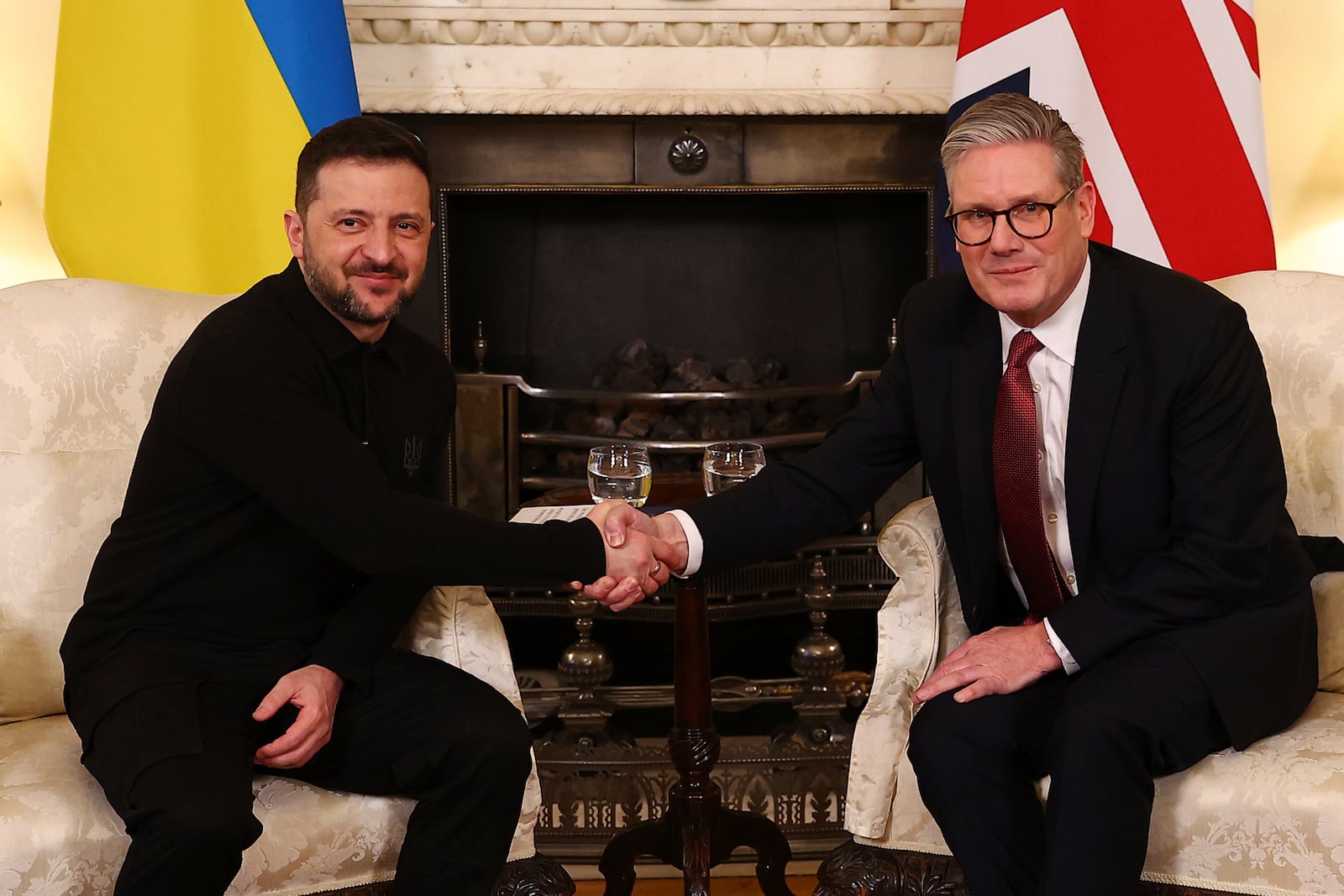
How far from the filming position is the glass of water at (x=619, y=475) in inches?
72.7

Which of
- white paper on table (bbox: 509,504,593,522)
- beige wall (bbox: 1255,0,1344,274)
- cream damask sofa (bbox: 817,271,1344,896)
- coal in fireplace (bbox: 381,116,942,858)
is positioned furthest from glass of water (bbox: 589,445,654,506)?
beige wall (bbox: 1255,0,1344,274)

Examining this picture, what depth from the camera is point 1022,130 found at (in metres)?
1.56

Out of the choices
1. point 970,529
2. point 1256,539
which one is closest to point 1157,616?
point 1256,539

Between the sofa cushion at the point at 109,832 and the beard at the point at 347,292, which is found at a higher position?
the beard at the point at 347,292

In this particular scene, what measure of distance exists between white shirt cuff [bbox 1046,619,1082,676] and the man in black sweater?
0.52 metres

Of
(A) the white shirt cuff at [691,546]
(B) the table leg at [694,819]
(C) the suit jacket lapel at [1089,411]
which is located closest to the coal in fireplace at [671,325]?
(B) the table leg at [694,819]

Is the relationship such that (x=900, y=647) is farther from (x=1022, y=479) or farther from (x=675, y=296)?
(x=675, y=296)

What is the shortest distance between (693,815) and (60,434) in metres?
1.08

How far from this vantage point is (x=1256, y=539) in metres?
1.49

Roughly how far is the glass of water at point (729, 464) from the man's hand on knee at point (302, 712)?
661 mm

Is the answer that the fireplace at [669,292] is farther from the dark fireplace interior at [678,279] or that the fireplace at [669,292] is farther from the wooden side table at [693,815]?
the wooden side table at [693,815]

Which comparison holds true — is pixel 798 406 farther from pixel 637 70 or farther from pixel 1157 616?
pixel 1157 616

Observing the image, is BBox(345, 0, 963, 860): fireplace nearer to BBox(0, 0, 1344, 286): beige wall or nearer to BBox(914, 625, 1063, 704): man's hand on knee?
BBox(0, 0, 1344, 286): beige wall

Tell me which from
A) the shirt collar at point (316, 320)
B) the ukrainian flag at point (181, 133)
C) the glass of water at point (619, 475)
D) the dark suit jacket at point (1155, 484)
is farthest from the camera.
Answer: the ukrainian flag at point (181, 133)
